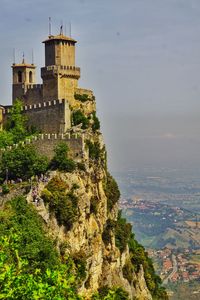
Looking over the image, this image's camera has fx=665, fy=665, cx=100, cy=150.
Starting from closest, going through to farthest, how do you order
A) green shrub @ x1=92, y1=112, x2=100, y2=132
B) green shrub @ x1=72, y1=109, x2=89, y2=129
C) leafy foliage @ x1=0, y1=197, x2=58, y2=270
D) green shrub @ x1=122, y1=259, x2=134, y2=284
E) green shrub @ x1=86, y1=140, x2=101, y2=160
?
leafy foliage @ x1=0, y1=197, x2=58, y2=270, green shrub @ x1=86, y1=140, x2=101, y2=160, green shrub @ x1=72, y1=109, x2=89, y2=129, green shrub @ x1=92, y1=112, x2=100, y2=132, green shrub @ x1=122, y1=259, x2=134, y2=284

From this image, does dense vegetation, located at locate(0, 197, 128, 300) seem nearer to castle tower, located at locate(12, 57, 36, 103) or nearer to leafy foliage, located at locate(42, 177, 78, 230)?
leafy foliage, located at locate(42, 177, 78, 230)

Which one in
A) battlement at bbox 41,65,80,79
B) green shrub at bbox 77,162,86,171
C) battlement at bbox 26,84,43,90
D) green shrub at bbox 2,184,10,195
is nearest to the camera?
green shrub at bbox 2,184,10,195

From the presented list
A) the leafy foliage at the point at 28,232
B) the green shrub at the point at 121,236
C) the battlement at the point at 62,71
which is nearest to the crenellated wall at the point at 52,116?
the battlement at the point at 62,71

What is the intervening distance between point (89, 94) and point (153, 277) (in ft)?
68.5

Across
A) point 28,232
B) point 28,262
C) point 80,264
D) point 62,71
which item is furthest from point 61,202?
point 62,71

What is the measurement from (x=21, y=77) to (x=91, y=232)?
14968 millimetres

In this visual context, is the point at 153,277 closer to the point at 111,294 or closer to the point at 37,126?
Answer: the point at 37,126

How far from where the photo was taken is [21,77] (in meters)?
53.6

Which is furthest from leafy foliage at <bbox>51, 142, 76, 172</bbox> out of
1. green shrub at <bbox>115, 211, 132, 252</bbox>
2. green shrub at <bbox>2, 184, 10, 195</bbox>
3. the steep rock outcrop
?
green shrub at <bbox>115, 211, 132, 252</bbox>

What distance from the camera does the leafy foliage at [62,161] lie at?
4400 cm

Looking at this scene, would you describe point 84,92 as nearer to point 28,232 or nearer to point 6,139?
point 6,139

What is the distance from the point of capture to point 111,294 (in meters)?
25.0

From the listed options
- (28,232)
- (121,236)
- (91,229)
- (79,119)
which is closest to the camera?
(28,232)

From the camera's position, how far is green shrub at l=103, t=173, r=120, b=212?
51.8 m
